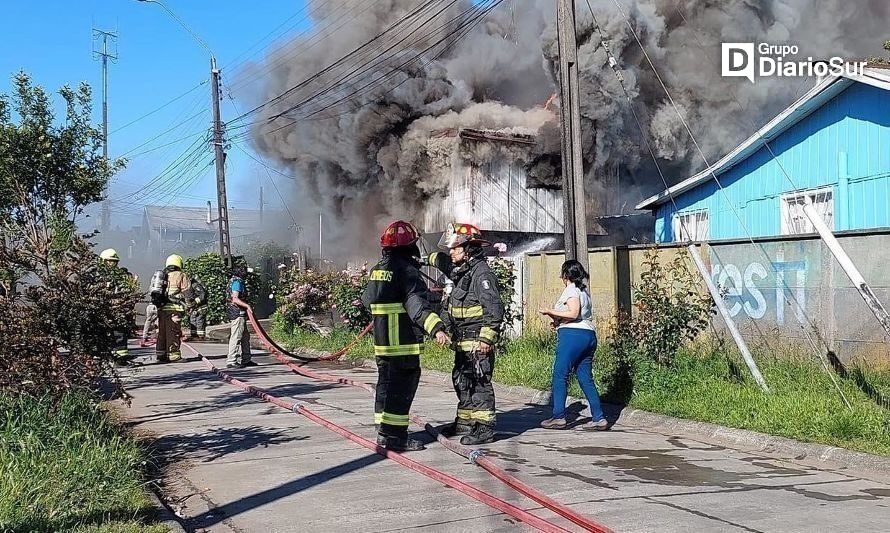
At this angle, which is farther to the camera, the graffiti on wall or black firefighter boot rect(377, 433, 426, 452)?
the graffiti on wall

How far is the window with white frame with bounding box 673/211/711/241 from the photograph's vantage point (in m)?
16.0

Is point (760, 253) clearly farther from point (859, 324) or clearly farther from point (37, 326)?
point (37, 326)

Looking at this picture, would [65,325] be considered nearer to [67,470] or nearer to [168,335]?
[67,470]

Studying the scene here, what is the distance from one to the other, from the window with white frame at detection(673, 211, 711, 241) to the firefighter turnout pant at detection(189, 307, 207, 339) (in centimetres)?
1133

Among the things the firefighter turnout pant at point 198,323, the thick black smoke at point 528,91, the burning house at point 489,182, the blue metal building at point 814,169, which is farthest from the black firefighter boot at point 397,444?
the thick black smoke at point 528,91

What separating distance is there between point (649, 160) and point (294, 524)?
23.3 metres

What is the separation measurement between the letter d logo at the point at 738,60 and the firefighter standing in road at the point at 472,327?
17699 millimetres

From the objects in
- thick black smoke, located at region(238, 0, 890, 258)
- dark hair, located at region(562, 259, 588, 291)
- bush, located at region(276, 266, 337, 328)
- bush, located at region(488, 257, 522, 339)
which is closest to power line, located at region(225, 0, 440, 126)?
thick black smoke, located at region(238, 0, 890, 258)

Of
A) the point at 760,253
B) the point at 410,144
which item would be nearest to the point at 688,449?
the point at 760,253

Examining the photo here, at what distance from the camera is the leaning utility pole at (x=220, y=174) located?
22516 millimetres

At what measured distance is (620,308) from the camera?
11.1m

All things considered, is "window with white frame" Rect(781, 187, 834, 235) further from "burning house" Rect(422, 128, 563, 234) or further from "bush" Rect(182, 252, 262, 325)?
"bush" Rect(182, 252, 262, 325)

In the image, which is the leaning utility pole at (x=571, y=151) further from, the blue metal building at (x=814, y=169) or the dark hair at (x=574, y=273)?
the dark hair at (x=574, y=273)

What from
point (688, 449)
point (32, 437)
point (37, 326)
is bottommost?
point (688, 449)
